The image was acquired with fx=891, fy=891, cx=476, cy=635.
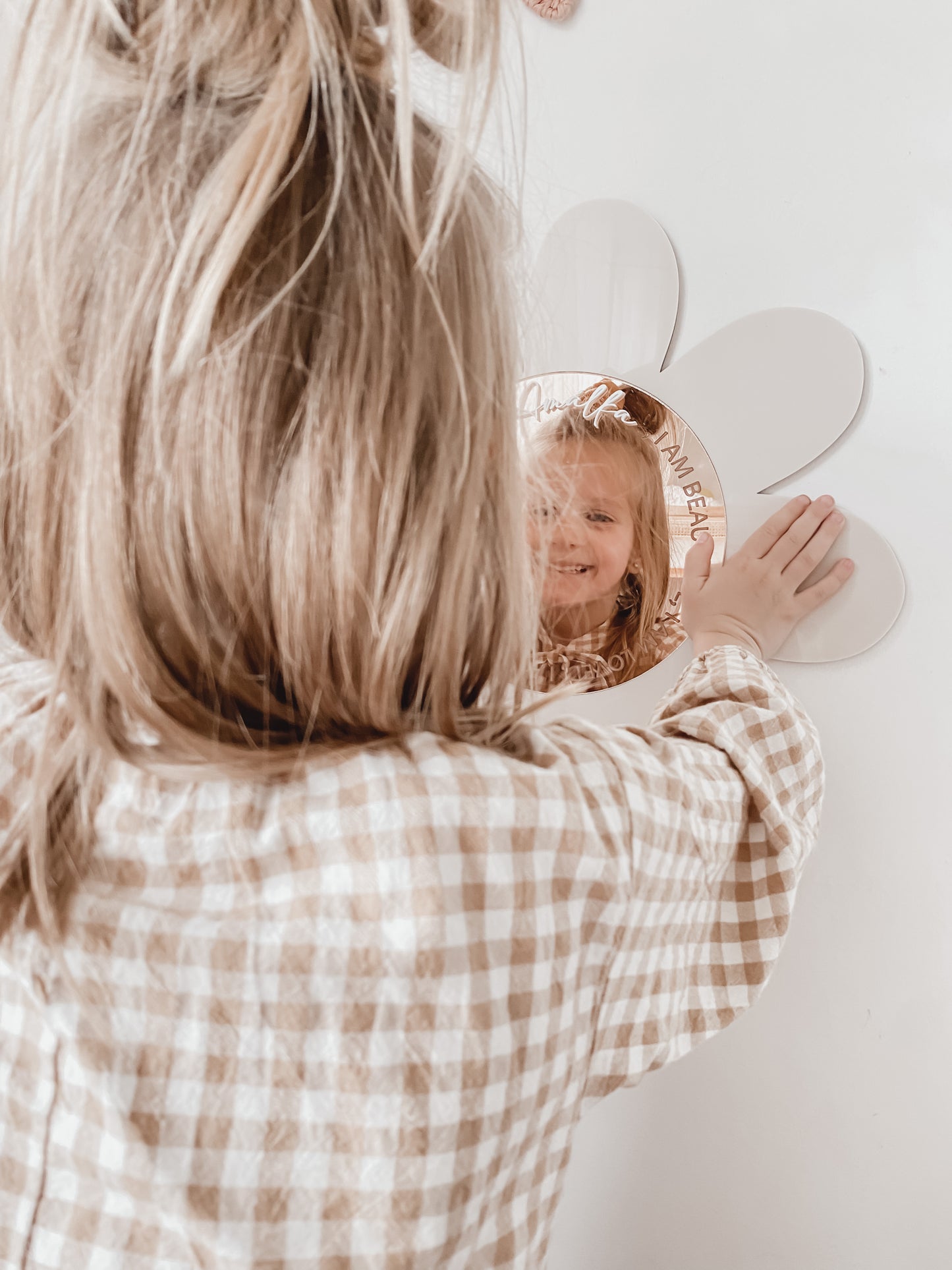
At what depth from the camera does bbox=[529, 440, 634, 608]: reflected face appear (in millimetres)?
564

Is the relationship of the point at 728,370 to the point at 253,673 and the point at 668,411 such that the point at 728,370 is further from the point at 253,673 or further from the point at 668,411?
the point at 253,673

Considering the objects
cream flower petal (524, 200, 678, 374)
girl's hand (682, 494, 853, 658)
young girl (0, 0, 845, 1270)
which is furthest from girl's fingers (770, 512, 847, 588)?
young girl (0, 0, 845, 1270)

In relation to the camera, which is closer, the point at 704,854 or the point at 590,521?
the point at 704,854

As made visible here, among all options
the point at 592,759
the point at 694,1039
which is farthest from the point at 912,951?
the point at 592,759

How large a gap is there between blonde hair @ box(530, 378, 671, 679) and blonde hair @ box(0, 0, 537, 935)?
0.24m

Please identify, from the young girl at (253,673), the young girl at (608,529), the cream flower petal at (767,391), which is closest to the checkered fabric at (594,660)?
the young girl at (608,529)

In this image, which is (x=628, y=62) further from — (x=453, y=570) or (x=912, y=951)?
(x=912, y=951)

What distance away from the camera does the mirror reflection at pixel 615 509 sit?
0.56m

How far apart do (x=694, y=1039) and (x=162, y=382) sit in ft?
1.28

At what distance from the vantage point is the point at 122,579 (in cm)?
31

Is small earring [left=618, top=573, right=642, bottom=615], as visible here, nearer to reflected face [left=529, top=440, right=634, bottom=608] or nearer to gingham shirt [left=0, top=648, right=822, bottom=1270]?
reflected face [left=529, top=440, right=634, bottom=608]

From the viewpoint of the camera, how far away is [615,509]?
0.57m

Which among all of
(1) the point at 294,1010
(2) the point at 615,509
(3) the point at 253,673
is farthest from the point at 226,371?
(2) the point at 615,509

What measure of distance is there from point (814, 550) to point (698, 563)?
0.07 metres
